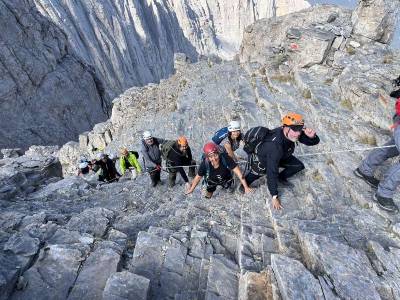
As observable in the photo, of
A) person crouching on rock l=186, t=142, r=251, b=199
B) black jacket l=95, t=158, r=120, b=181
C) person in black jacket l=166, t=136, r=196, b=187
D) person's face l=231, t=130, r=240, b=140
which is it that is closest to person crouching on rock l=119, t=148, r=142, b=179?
black jacket l=95, t=158, r=120, b=181

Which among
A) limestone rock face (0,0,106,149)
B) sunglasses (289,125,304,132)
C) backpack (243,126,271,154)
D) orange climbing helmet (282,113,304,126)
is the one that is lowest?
limestone rock face (0,0,106,149)

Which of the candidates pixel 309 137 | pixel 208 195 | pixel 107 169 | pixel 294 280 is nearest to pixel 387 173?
pixel 309 137

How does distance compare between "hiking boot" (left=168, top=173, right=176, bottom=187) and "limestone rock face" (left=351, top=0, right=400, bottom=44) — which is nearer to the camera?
"hiking boot" (left=168, top=173, right=176, bottom=187)

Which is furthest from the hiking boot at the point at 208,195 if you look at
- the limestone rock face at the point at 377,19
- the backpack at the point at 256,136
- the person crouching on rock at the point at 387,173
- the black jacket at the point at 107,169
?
the limestone rock face at the point at 377,19

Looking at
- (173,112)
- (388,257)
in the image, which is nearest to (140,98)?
(173,112)

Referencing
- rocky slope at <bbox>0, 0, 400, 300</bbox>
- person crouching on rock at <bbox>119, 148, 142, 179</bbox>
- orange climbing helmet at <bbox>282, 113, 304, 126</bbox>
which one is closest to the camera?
rocky slope at <bbox>0, 0, 400, 300</bbox>

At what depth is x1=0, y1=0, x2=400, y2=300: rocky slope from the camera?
6.20 m

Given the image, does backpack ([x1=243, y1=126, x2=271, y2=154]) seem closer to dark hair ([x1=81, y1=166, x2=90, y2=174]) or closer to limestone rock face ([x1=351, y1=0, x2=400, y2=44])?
limestone rock face ([x1=351, y1=0, x2=400, y2=44])

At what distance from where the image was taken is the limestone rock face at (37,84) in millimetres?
42062

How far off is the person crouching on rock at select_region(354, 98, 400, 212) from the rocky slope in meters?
0.24

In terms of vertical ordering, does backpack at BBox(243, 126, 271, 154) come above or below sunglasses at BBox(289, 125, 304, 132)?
below

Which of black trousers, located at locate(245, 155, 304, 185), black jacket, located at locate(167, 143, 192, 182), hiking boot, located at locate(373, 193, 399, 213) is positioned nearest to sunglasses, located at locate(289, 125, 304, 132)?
black trousers, located at locate(245, 155, 304, 185)

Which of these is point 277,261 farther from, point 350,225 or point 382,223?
point 382,223

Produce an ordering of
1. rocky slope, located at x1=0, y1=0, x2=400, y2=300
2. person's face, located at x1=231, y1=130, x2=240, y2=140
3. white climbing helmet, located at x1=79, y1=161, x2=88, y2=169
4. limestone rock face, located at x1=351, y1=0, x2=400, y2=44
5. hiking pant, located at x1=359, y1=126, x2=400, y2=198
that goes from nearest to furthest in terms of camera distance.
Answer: rocky slope, located at x1=0, y1=0, x2=400, y2=300
hiking pant, located at x1=359, y1=126, x2=400, y2=198
person's face, located at x1=231, y1=130, x2=240, y2=140
limestone rock face, located at x1=351, y1=0, x2=400, y2=44
white climbing helmet, located at x1=79, y1=161, x2=88, y2=169
